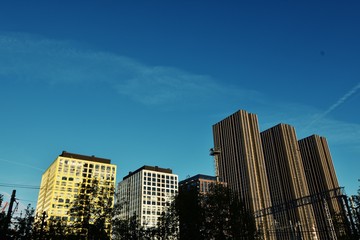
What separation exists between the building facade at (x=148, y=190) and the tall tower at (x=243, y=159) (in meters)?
30.6

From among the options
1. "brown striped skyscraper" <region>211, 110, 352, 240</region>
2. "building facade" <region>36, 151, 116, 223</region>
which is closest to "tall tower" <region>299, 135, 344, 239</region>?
"brown striped skyscraper" <region>211, 110, 352, 240</region>

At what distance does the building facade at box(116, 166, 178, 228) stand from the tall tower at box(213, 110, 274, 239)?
30596 millimetres

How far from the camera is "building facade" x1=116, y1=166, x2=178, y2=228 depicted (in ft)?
468

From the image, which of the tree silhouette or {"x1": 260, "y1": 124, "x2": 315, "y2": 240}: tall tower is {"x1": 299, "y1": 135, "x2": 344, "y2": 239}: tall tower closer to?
{"x1": 260, "y1": 124, "x2": 315, "y2": 240}: tall tower

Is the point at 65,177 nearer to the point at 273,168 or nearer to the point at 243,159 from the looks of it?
the point at 243,159

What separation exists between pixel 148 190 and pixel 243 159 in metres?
50.4

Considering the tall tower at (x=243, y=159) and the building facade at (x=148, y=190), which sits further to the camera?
the building facade at (x=148, y=190)

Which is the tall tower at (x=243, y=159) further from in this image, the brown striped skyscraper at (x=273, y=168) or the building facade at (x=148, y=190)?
the building facade at (x=148, y=190)

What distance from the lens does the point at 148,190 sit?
487 feet

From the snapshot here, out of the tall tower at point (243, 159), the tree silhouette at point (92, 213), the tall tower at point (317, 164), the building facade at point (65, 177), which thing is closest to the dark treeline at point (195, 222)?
the tree silhouette at point (92, 213)

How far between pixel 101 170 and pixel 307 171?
92.4 metres

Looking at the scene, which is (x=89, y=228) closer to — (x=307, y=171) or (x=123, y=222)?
(x=123, y=222)

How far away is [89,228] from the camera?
3059cm

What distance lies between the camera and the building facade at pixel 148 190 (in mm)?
142500
